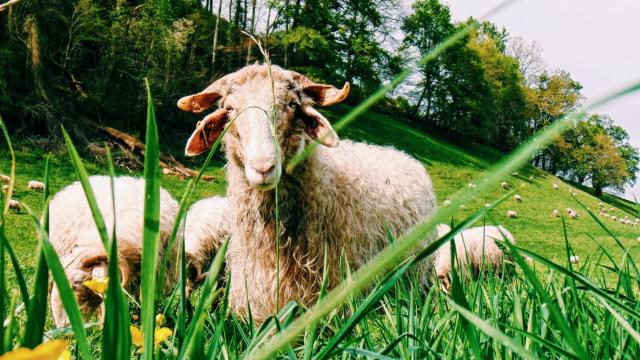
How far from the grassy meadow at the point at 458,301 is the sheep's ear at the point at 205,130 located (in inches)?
33.5

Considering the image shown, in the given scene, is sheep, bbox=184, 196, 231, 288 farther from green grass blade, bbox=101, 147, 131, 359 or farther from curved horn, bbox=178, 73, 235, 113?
green grass blade, bbox=101, 147, 131, 359

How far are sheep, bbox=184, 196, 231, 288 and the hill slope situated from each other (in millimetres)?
1707

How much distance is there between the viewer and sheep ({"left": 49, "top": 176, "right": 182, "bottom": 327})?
9.90 feet

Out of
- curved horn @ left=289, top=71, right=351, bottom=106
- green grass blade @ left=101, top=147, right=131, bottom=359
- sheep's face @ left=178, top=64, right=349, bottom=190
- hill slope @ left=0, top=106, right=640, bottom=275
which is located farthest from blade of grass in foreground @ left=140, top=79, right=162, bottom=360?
curved horn @ left=289, top=71, right=351, bottom=106

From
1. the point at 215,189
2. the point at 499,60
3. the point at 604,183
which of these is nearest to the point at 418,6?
the point at 499,60

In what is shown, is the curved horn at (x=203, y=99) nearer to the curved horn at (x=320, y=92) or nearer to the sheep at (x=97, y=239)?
the curved horn at (x=320, y=92)

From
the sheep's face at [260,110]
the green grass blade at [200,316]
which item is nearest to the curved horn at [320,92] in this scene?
the sheep's face at [260,110]

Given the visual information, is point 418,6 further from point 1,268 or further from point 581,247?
point 1,268

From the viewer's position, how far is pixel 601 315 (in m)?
1.55

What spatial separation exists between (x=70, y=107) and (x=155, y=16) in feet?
14.6

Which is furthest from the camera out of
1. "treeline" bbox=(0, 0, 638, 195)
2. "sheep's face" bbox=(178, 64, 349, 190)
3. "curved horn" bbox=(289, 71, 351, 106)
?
"treeline" bbox=(0, 0, 638, 195)

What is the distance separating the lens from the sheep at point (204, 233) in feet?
13.8

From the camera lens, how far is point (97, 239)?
10.9 ft

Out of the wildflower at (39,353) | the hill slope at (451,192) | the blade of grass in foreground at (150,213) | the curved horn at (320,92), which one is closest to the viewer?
the wildflower at (39,353)
